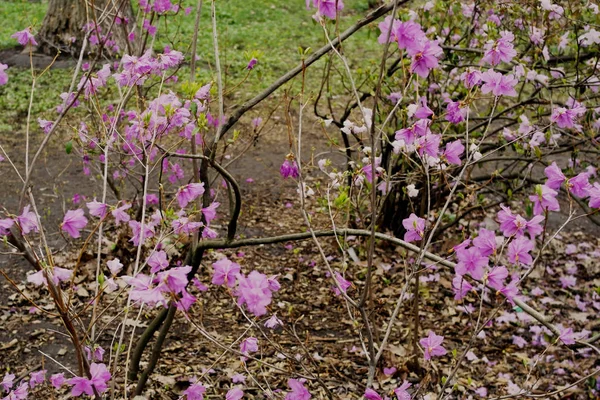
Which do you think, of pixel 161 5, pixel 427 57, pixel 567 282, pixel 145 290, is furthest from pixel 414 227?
pixel 567 282

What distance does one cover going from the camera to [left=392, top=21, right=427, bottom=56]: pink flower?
5.55ft

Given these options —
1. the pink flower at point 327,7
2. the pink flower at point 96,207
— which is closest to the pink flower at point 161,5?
the pink flower at point 96,207

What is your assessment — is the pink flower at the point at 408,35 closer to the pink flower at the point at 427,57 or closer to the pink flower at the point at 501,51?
the pink flower at the point at 427,57

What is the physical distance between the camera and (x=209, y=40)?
10.7 meters

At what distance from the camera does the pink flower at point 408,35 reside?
1.69 m

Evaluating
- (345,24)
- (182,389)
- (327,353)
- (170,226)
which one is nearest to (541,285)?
(327,353)

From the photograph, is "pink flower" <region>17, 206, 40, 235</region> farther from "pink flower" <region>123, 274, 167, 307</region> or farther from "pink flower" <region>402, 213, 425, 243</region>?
"pink flower" <region>402, 213, 425, 243</region>

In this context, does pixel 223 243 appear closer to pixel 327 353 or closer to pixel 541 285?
pixel 327 353

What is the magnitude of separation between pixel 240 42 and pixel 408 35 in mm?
9379

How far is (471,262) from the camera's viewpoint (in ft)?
5.92

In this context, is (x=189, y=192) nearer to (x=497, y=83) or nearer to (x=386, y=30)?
(x=386, y=30)

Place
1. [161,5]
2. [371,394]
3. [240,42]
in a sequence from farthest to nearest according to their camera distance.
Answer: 1. [240,42]
2. [161,5]
3. [371,394]

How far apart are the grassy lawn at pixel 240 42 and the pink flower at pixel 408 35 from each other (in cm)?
462

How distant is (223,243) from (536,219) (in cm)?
113
